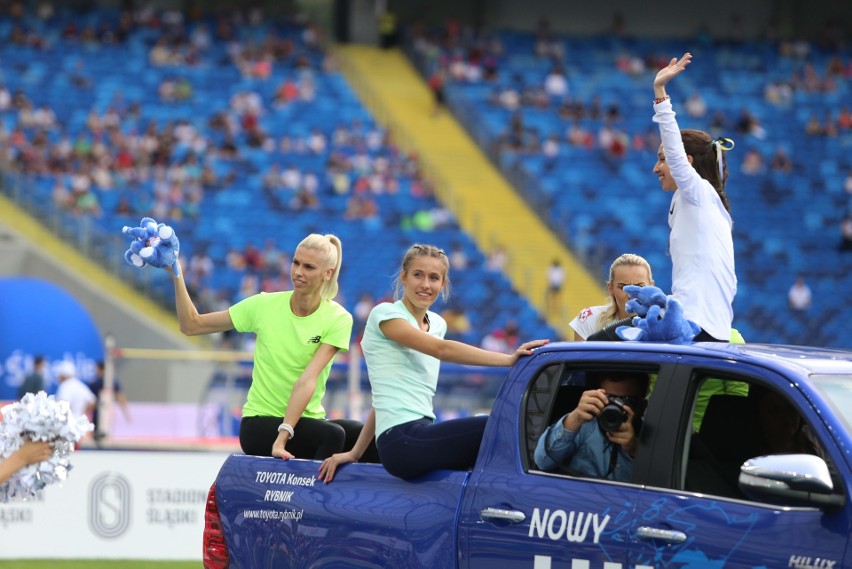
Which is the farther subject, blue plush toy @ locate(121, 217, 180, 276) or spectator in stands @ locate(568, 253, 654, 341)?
spectator in stands @ locate(568, 253, 654, 341)

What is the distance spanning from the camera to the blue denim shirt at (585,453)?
5.64 m

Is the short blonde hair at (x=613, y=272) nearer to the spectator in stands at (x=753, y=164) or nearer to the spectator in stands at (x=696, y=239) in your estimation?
the spectator in stands at (x=696, y=239)

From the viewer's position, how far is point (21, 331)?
23.5 m

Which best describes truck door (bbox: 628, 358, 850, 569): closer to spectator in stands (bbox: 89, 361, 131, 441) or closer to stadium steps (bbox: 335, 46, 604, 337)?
spectator in stands (bbox: 89, 361, 131, 441)

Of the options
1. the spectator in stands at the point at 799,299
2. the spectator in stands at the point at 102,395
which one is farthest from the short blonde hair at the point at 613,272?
the spectator in stands at the point at 799,299

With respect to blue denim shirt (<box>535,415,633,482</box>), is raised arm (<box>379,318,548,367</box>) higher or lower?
higher

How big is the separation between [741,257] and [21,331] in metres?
14.0

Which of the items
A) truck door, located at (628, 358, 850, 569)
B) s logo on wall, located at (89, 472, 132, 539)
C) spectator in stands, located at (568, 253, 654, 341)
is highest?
spectator in stands, located at (568, 253, 654, 341)

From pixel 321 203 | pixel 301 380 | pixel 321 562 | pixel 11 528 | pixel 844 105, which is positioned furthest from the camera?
pixel 844 105

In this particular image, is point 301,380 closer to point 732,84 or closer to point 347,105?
point 347,105

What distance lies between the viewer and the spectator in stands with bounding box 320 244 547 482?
6.13 metres

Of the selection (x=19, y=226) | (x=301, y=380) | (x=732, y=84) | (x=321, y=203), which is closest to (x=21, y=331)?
(x=19, y=226)

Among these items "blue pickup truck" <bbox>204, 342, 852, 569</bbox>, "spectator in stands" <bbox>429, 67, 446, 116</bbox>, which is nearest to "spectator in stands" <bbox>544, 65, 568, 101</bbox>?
"spectator in stands" <bbox>429, 67, 446, 116</bbox>

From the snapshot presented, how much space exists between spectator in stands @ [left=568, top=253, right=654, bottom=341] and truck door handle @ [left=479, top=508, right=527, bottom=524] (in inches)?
65.4
